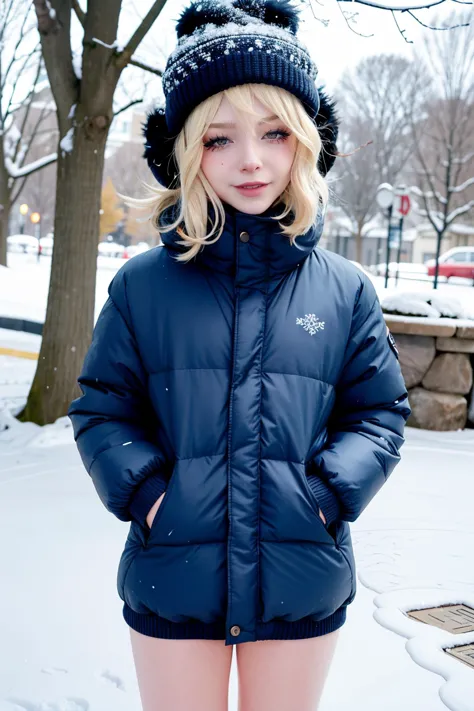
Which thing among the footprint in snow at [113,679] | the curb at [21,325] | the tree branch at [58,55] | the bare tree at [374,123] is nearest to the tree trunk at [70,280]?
the tree branch at [58,55]

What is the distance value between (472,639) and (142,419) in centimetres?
211

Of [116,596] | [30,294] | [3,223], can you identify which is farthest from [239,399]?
[3,223]

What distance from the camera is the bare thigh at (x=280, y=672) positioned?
169 cm

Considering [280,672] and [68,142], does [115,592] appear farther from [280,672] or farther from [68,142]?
[68,142]

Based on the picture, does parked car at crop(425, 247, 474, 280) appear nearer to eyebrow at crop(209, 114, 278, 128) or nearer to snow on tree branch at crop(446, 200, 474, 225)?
snow on tree branch at crop(446, 200, 474, 225)

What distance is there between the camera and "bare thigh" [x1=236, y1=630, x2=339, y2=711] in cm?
169

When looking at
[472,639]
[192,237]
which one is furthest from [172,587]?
[472,639]

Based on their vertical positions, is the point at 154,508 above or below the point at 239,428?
below

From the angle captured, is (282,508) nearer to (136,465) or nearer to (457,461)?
(136,465)

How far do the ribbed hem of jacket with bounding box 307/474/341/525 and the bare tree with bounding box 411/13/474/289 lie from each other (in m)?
22.6

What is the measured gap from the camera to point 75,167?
6.45 metres

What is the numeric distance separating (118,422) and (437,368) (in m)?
5.48

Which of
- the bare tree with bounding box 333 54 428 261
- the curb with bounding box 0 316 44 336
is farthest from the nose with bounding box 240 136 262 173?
the bare tree with bounding box 333 54 428 261

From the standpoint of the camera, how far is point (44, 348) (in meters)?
6.71
